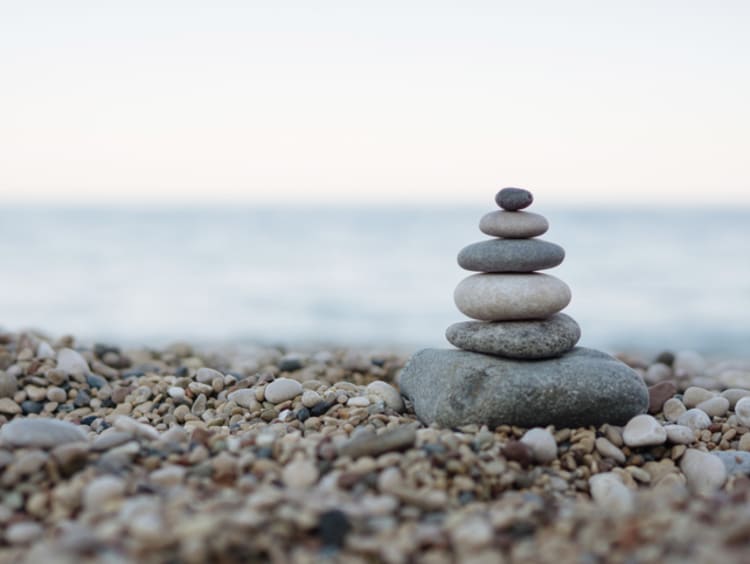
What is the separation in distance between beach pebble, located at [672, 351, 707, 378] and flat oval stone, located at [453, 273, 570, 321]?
299 centimetres

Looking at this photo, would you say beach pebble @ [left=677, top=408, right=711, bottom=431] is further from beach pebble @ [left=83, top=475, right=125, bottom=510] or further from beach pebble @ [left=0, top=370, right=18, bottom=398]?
beach pebble @ [left=0, top=370, right=18, bottom=398]

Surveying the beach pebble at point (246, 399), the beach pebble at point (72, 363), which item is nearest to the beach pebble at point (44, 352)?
the beach pebble at point (72, 363)

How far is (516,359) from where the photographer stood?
14.8 ft

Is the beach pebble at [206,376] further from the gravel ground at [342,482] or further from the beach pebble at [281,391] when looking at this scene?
the beach pebble at [281,391]

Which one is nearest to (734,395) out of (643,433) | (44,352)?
(643,433)

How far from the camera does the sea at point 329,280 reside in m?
15.2

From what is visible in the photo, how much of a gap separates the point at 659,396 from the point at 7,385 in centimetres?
456

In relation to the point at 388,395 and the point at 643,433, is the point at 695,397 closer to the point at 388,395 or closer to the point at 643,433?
the point at 643,433

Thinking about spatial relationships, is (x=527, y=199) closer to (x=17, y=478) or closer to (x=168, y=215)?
(x=17, y=478)

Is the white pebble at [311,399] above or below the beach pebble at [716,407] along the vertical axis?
above

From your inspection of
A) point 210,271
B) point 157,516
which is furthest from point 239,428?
point 210,271

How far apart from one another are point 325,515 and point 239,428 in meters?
1.83

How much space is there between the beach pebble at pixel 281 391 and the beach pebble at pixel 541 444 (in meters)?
1.55

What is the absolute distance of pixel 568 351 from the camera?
15.6 ft
